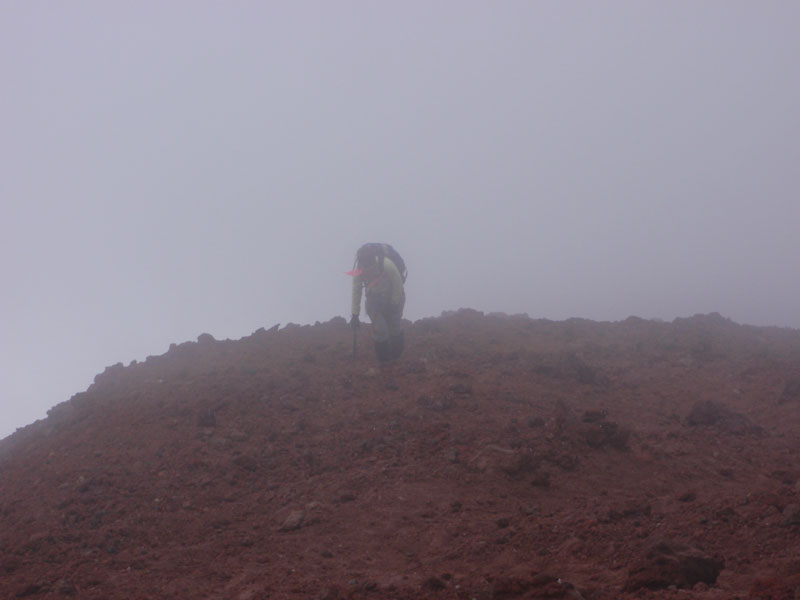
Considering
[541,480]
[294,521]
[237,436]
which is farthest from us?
[237,436]

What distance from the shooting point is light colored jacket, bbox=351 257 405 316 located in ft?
34.1

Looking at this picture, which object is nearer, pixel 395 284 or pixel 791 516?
pixel 791 516

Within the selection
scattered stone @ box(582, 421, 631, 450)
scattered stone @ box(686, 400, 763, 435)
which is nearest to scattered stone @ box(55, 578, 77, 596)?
scattered stone @ box(582, 421, 631, 450)

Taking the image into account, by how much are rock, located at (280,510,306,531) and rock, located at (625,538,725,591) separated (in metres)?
2.68

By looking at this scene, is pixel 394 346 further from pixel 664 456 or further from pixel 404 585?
pixel 404 585

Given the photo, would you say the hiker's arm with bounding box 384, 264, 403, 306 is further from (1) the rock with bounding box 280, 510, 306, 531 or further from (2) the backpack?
(1) the rock with bounding box 280, 510, 306, 531

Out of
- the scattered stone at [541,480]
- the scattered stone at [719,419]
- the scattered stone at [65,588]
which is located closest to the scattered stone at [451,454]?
the scattered stone at [541,480]

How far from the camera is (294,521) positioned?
5.21 meters

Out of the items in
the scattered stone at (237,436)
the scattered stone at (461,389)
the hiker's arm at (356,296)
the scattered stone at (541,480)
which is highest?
the hiker's arm at (356,296)

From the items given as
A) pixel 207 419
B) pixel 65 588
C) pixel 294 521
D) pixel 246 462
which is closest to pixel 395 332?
pixel 207 419

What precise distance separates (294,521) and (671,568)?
290 centimetres

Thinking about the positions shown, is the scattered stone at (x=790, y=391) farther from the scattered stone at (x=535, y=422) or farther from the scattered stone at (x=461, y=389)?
the scattered stone at (x=461, y=389)

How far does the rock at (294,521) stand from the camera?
517 centimetres

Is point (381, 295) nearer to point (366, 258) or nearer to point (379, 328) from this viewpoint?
point (379, 328)
